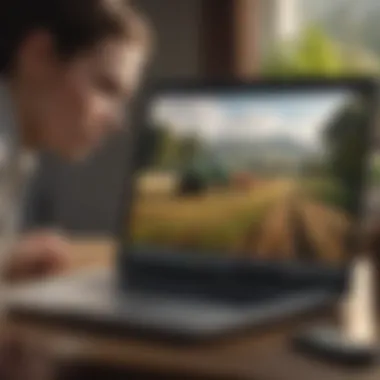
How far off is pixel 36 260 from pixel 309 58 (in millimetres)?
656

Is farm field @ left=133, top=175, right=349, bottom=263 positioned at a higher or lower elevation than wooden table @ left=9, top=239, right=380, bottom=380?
higher

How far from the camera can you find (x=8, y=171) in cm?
145

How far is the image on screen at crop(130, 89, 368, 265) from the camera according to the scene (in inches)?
47.4

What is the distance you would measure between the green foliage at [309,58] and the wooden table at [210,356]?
73 centimetres

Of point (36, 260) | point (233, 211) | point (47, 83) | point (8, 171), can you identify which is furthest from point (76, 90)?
point (233, 211)

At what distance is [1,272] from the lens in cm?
136

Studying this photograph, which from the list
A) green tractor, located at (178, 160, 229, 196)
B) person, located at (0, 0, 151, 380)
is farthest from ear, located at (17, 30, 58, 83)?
green tractor, located at (178, 160, 229, 196)

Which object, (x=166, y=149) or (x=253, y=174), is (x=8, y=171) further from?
(x=253, y=174)

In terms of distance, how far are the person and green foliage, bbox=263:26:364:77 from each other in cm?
27

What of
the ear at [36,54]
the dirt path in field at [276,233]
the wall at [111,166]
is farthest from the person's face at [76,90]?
the dirt path in field at [276,233]

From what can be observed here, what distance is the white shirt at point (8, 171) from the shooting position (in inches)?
53.6

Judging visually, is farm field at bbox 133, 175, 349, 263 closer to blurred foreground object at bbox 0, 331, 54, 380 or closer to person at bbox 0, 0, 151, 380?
person at bbox 0, 0, 151, 380

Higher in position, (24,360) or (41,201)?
(41,201)

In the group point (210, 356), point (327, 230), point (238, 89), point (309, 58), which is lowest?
point (210, 356)
